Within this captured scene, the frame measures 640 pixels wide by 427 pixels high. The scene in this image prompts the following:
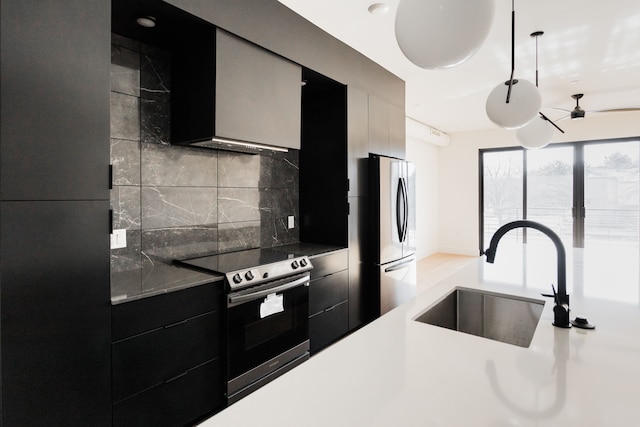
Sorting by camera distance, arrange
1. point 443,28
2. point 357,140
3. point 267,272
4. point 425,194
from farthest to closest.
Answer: point 425,194
point 357,140
point 267,272
point 443,28

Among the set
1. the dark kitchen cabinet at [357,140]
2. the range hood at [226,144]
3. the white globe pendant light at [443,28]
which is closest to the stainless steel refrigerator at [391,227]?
the dark kitchen cabinet at [357,140]

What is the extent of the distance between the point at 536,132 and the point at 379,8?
1747 mm

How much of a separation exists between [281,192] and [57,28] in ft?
6.91

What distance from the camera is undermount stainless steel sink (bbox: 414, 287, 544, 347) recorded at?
1.62m

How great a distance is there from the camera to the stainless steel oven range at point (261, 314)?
2131 mm

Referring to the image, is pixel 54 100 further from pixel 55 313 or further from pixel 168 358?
pixel 168 358

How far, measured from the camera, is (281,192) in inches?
134

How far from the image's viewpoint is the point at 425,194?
7855 mm

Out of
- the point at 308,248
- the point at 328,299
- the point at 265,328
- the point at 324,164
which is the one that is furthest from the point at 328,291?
the point at 324,164

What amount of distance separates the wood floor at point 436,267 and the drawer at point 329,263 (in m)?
2.51

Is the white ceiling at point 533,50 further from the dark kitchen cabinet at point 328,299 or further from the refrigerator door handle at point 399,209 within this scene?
the dark kitchen cabinet at point 328,299

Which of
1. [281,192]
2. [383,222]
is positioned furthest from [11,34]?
[383,222]

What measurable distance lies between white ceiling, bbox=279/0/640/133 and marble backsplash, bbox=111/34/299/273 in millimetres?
1160

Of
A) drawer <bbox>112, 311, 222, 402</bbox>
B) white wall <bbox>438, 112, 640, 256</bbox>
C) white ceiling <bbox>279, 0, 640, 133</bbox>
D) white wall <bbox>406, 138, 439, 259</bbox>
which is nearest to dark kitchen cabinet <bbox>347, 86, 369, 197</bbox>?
white ceiling <bbox>279, 0, 640, 133</bbox>
